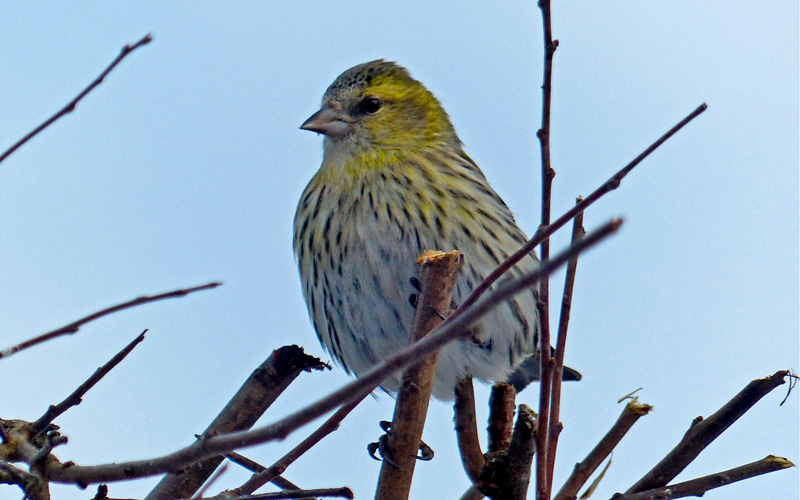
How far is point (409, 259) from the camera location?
4.94 meters

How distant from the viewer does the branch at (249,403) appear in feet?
11.1

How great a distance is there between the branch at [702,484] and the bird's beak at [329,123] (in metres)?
3.25

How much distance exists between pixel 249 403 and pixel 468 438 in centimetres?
93

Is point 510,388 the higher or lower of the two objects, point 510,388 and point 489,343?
the lower

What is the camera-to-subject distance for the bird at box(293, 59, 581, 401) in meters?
5.00

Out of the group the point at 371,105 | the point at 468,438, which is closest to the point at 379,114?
the point at 371,105

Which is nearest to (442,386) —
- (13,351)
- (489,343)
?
(489,343)

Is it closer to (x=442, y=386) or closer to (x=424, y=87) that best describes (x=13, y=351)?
(x=442, y=386)

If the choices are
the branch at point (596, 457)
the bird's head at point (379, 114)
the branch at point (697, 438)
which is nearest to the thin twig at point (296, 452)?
the branch at point (596, 457)

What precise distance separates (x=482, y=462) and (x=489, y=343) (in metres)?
1.55

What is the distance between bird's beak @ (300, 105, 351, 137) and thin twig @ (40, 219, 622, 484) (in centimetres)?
360

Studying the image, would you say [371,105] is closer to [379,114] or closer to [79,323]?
[379,114]

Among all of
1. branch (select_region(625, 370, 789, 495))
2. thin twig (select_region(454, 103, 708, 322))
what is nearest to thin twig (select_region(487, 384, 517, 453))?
branch (select_region(625, 370, 789, 495))

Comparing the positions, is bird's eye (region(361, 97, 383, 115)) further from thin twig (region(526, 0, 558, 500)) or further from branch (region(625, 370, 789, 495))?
branch (region(625, 370, 789, 495))
